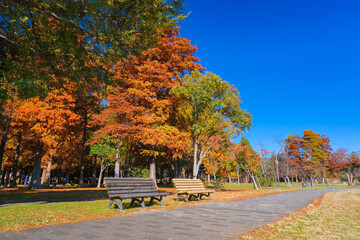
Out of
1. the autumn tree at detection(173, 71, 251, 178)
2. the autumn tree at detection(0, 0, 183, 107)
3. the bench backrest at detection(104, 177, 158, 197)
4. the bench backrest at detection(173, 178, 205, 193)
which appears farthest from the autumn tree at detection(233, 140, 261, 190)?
the autumn tree at detection(0, 0, 183, 107)

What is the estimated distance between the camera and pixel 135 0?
21.8ft

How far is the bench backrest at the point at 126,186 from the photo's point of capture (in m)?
6.42

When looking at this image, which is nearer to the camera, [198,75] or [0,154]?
[198,75]

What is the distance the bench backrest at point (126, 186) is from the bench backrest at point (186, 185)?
1.30 metres

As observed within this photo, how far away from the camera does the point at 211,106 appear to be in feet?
52.3

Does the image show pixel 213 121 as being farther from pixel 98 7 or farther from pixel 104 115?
pixel 98 7

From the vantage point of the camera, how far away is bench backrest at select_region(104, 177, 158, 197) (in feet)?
21.1

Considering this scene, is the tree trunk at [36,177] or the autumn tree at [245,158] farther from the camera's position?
the autumn tree at [245,158]

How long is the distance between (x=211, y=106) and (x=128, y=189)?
10.5m

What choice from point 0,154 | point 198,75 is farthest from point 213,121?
point 0,154

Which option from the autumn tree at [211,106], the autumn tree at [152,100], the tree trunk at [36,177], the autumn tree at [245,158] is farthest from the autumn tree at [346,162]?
the tree trunk at [36,177]

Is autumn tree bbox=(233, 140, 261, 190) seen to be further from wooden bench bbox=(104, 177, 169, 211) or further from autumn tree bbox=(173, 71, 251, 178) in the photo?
wooden bench bbox=(104, 177, 169, 211)

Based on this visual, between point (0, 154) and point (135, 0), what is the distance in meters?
20.3

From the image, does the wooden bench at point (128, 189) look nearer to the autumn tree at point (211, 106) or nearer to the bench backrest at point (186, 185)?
the bench backrest at point (186, 185)
